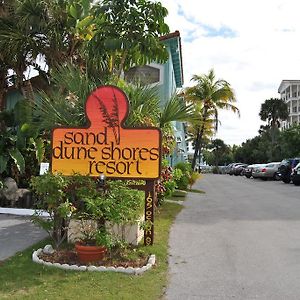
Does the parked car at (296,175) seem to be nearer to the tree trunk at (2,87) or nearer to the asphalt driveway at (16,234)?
the tree trunk at (2,87)

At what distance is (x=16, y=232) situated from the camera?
382 inches

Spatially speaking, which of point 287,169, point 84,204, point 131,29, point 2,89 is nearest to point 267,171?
point 287,169

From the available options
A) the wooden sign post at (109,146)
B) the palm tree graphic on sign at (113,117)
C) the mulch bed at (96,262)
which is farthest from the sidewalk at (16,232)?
the palm tree graphic on sign at (113,117)

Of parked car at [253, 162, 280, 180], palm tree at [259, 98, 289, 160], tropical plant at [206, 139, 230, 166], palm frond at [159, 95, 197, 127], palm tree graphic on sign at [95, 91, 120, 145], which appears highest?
palm tree at [259, 98, 289, 160]

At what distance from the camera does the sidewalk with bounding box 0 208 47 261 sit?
817 cm

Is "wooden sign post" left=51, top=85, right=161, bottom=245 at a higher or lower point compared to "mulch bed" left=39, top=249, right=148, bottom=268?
higher

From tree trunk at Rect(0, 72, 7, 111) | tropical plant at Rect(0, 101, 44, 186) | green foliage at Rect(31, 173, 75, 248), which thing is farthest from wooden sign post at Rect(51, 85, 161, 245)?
tree trunk at Rect(0, 72, 7, 111)

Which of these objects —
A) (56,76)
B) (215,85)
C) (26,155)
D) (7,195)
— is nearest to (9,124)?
(26,155)

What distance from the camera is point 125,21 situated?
9914mm

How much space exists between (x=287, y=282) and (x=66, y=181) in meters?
3.59

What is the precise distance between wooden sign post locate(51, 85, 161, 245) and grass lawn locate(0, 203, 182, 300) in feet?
5.26

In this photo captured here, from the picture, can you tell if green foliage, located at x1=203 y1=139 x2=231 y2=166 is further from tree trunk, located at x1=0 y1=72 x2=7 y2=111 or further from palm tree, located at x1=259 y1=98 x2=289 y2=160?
tree trunk, located at x1=0 y1=72 x2=7 y2=111

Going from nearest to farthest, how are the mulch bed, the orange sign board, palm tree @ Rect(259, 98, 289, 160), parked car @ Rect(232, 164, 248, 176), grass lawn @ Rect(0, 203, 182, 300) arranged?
grass lawn @ Rect(0, 203, 182, 300)
the mulch bed
the orange sign board
parked car @ Rect(232, 164, 248, 176)
palm tree @ Rect(259, 98, 289, 160)

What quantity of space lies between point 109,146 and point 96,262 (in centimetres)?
206
